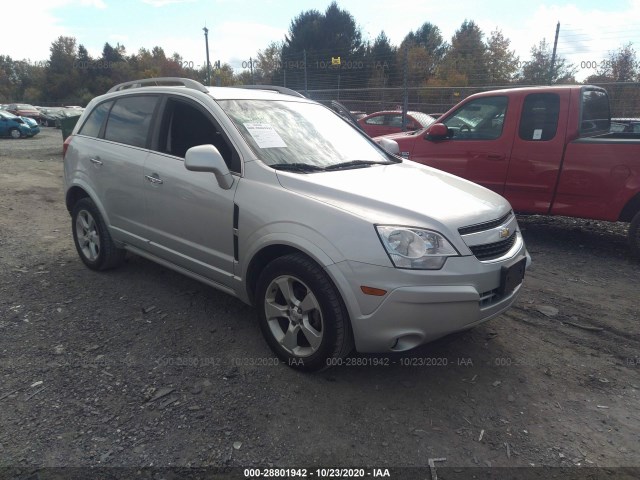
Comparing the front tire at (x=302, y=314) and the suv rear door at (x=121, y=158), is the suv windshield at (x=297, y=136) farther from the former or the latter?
the suv rear door at (x=121, y=158)

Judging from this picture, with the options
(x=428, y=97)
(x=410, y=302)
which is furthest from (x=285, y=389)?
(x=428, y=97)

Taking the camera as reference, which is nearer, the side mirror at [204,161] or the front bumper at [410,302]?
the front bumper at [410,302]

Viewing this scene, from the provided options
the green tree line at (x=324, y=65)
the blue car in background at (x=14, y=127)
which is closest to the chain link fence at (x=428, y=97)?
the green tree line at (x=324, y=65)

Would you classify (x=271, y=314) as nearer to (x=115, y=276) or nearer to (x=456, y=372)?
(x=456, y=372)

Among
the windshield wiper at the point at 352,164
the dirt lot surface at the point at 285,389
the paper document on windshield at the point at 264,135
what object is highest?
the paper document on windshield at the point at 264,135

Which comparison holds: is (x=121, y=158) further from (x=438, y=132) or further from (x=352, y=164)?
(x=438, y=132)

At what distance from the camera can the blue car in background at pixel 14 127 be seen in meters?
23.0

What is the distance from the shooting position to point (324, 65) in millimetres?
24734

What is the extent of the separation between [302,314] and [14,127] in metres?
25.9

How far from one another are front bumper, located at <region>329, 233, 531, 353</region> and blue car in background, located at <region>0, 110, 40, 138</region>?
26.1 meters

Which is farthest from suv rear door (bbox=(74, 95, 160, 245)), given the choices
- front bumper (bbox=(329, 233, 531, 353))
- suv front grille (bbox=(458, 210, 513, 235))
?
suv front grille (bbox=(458, 210, 513, 235))

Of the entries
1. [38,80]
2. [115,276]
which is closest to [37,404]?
[115,276]

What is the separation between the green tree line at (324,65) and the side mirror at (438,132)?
6003 millimetres

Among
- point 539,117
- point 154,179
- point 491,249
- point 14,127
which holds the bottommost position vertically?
point 14,127
